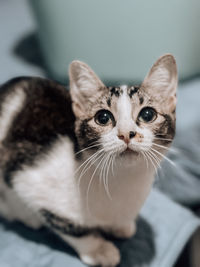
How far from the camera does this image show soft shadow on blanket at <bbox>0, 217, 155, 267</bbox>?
74 centimetres

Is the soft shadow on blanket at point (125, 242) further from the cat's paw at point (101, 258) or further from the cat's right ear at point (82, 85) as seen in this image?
the cat's right ear at point (82, 85)

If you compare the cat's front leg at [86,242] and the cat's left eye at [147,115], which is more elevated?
the cat's left eye at [147,115]

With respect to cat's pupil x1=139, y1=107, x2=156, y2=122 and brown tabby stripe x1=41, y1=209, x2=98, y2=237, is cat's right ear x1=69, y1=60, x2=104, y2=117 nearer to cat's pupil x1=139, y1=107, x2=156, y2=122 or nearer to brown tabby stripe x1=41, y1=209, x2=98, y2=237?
cat's pupil x1=139, y1=107, x2=156, y2=122

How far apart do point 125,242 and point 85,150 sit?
0.33 m

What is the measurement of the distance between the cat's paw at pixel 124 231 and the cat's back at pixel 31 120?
0.26m

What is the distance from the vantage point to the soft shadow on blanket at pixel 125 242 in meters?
0.74

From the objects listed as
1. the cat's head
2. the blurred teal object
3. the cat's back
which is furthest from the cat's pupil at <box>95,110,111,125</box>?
the blurred teal object

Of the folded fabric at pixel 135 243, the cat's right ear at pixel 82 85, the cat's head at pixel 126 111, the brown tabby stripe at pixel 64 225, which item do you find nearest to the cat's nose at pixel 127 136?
the cat's head at pixel 126 111

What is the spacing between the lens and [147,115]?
0.50m

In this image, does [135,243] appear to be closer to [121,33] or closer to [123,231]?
[123,231]

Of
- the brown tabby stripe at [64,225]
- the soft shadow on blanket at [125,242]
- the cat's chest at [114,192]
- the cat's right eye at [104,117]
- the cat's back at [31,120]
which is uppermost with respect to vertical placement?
the cat's right eye at [104,117]

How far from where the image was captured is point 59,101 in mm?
684

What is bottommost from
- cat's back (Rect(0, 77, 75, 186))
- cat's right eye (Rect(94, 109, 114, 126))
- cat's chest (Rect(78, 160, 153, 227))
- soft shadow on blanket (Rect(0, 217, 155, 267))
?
soft shadow on blanket (Rect(0, 217, 155, 267))

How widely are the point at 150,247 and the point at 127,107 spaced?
41 cm
